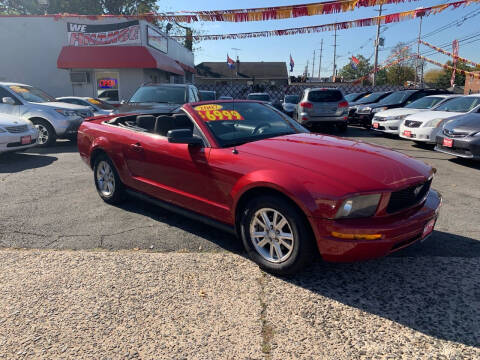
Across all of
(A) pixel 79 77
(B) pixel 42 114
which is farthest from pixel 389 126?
(A) pixel 79 77

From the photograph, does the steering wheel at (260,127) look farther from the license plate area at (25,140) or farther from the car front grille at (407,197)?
the license plate area at (25,140)

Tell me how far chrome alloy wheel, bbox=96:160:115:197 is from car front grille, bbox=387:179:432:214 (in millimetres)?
3553

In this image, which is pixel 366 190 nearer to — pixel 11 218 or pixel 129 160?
pixel 129 160

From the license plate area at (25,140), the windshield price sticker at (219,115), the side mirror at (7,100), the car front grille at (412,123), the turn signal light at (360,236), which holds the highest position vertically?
the side mirror at (7,100)

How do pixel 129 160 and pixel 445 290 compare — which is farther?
pixel 129 160

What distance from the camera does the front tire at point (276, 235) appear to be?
280 cm

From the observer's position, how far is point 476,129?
7066 millimetres

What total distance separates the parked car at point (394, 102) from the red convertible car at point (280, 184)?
10.2 metres

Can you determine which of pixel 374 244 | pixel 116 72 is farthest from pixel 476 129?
pixel 116 72

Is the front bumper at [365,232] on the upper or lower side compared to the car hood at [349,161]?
lower

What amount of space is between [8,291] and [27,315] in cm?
46

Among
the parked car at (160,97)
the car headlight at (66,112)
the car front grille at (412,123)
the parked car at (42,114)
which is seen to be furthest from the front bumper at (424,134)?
the car headlight at (66,112)

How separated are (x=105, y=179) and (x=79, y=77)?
14.8 meters

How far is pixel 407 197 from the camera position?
2.91 metres
